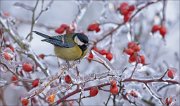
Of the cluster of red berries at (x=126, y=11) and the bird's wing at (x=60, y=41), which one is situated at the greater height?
the cluster of red berries at (x=126, y=11)

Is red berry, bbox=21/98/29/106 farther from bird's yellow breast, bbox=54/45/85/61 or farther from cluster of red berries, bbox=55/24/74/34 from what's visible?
cluster of red berries, bbox=55/24/74/34

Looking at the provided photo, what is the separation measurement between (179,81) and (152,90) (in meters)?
0.13

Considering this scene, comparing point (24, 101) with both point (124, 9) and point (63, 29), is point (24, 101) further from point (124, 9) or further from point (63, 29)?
point (124, 9)

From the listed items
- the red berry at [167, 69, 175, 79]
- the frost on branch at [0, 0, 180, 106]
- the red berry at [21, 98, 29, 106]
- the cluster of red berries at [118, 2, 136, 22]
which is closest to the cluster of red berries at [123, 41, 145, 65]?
the frost on branch at [0, 0, 180, 106]

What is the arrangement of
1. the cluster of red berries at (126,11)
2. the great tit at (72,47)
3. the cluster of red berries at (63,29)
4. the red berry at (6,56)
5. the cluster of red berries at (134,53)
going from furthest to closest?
the cluster of red berries at (126,11), the cluster of red berries at (63,29), the great tit at (72,47), the cluster of red berries at (134,53), the red berry at (6,56)

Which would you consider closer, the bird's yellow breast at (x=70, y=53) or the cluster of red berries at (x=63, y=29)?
the bird's yellow breast at (x=70, y=53)

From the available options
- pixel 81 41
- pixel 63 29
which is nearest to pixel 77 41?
pixel 81 41

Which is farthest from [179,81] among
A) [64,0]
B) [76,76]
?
[64,0]

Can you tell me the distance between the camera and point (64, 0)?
5371mm

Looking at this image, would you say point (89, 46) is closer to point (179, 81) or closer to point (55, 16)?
point (179, 81)

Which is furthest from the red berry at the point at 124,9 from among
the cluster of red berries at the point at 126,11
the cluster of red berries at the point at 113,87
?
the cluster of red berries at the point at 113,87

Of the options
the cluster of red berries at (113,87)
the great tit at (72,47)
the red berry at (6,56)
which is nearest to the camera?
the cluster of red berries at (113,87)

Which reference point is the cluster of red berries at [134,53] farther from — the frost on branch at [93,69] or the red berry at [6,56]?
the red berry at [6,56]

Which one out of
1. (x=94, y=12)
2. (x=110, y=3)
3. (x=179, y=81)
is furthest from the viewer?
(x=94, y=12)
